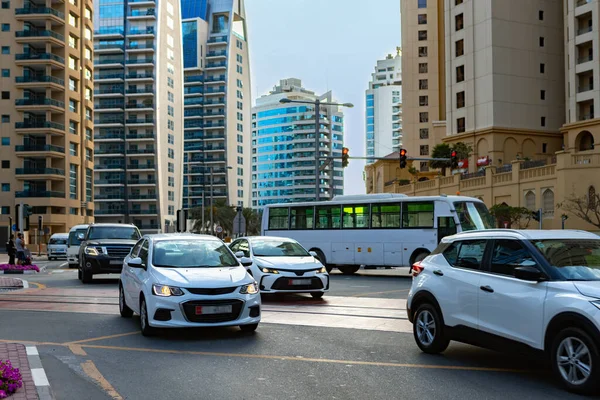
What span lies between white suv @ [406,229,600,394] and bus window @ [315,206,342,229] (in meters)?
19.4

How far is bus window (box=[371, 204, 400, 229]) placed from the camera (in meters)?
27.1

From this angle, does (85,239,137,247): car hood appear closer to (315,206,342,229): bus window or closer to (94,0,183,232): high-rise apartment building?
(315,206,342,229): bus window

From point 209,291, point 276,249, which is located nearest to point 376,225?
point 276,249

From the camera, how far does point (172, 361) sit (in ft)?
28.6

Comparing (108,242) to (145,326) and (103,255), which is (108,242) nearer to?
(103,255)

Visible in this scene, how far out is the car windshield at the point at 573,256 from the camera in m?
7.23

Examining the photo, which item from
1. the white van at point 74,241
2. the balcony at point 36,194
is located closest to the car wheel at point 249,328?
the white van at point 74,241

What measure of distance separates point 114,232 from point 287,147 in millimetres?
161120

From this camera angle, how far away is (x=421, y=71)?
341 ft

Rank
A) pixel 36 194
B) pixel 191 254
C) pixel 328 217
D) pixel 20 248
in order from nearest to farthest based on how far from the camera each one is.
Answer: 1. pixel 191 254
2. pixel 328 217
3. pixel 20 248
4. pixel 36 194

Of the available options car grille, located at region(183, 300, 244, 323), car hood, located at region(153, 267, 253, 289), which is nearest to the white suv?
car grille, located at region(183, 300, 244, 323)

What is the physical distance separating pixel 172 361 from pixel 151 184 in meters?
110

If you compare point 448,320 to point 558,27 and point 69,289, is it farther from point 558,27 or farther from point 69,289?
point 558,27

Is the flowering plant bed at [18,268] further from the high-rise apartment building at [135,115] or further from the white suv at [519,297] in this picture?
the high-rise apartment building at [135,115]
